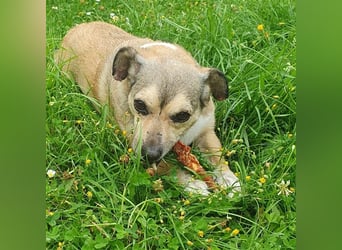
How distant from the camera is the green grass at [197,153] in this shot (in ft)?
8.29

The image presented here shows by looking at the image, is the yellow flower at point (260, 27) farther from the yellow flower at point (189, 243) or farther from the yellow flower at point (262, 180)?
the yellow flower at point (189, 243)

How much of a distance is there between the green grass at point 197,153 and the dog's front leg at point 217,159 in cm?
6

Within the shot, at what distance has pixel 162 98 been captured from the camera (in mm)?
2900

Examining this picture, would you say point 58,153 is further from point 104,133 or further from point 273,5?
point 273,5

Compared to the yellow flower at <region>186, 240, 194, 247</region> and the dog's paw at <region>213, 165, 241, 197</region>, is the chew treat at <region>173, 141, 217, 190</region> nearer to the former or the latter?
the dog's paw at <region>213, 165, 241, 197</region>

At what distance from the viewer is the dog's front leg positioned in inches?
119

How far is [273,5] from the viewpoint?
4.09 meters

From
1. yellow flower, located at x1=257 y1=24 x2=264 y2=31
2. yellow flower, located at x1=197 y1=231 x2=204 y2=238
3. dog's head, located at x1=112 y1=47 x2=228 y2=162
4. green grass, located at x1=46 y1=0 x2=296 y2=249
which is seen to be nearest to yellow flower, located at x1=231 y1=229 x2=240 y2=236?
green grass, located at x1=46 y1=0 x2=296 y2=249

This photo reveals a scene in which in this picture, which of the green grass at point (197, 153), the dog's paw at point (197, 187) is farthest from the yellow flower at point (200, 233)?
the dog's paw at point (197, 187)

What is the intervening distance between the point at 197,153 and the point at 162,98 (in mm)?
499

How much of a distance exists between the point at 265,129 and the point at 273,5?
1175 millimetres

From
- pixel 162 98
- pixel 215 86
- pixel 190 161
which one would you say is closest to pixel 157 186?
pixel 190 161

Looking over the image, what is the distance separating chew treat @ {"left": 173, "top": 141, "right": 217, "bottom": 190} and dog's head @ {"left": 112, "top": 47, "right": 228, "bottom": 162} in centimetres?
7

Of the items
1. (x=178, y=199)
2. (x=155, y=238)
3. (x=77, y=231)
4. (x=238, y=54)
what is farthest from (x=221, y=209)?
(x=238, y=54)
